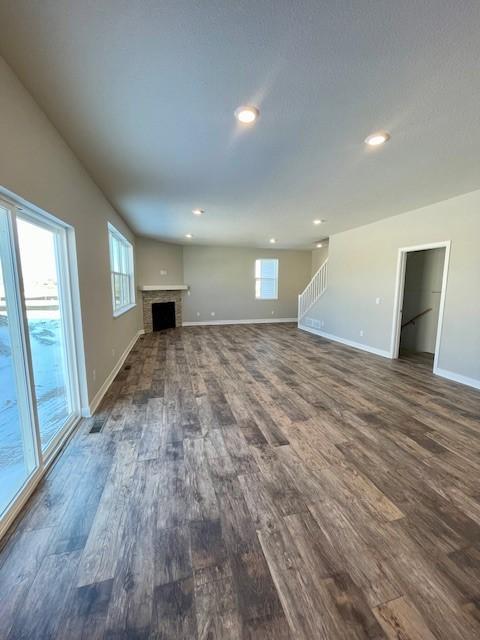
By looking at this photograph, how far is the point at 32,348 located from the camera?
2.08 m

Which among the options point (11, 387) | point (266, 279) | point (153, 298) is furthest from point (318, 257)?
point (11, 387)

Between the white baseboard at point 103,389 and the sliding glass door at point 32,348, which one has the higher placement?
the sliding glass door at point 32,348

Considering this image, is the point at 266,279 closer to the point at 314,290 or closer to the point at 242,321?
the point at 242,321

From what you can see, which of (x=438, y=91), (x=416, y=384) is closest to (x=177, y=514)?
(x=438, y=91)

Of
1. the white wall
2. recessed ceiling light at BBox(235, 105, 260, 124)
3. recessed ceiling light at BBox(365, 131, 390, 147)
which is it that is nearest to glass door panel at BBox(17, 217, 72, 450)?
A: recessed ceiling light at BBox(235, 105, 260, 124)

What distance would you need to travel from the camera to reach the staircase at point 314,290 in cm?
732

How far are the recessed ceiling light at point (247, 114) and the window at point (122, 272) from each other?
327 centimetres

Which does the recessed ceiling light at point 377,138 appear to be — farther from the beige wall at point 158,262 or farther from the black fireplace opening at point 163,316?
the black fireplace opening at point 163,316

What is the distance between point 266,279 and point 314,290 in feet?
7.07

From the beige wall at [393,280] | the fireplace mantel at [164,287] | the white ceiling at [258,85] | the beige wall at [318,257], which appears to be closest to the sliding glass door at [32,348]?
the white ceiling at [258,85]

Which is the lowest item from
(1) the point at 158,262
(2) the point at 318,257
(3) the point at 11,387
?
(3) the point at 11,387

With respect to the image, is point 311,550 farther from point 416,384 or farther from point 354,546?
point 416,384

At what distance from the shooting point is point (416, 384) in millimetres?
3904

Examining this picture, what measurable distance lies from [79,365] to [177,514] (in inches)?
75.0
